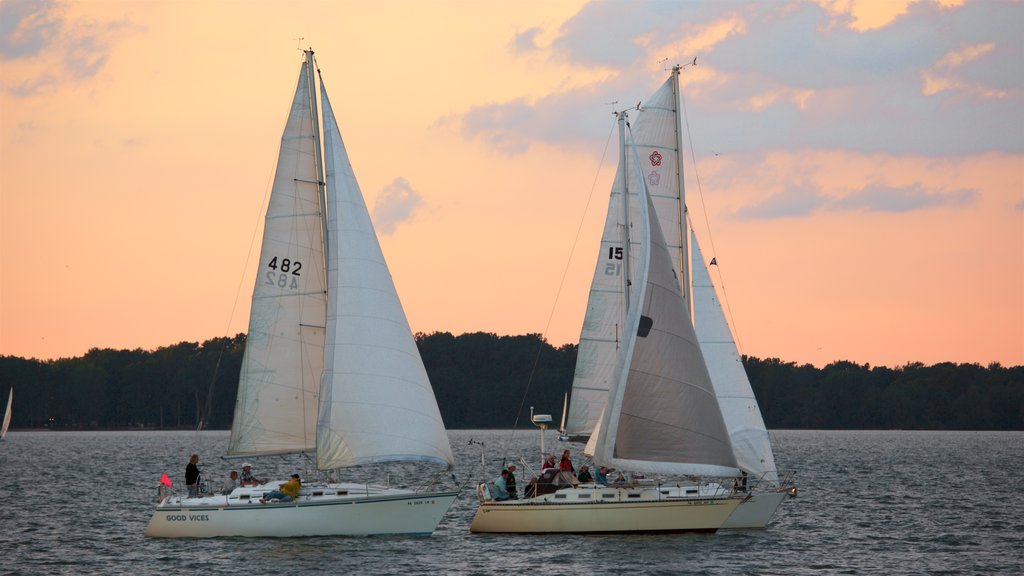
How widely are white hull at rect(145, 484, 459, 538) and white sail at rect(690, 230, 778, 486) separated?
832 centimetres

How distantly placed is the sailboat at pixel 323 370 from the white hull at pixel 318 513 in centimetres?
3

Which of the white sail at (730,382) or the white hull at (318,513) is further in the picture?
the white sail at (730,382)

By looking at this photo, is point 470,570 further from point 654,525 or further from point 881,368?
point 881,368

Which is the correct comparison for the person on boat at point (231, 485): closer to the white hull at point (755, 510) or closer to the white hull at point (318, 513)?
the white hull at point (318, 513)

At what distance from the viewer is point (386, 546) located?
34.4m

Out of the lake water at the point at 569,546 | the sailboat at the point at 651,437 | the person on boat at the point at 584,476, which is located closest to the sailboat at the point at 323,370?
the lake water at the point at 569,546

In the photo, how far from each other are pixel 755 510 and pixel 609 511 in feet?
18.4

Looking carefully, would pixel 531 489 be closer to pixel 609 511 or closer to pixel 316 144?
pixel 609 511

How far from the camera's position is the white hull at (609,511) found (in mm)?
35219

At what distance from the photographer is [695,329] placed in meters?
39.3

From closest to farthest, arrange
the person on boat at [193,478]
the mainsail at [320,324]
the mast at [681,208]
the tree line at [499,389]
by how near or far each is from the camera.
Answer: the mainsail at [320,324] → the person on boat at [193,478] → the mast at [681,208] → the tree line at [499,389]

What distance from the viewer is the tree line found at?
174 m

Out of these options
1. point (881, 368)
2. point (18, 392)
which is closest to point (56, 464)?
point (18, 392)

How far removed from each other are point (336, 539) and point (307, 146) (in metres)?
10.1
